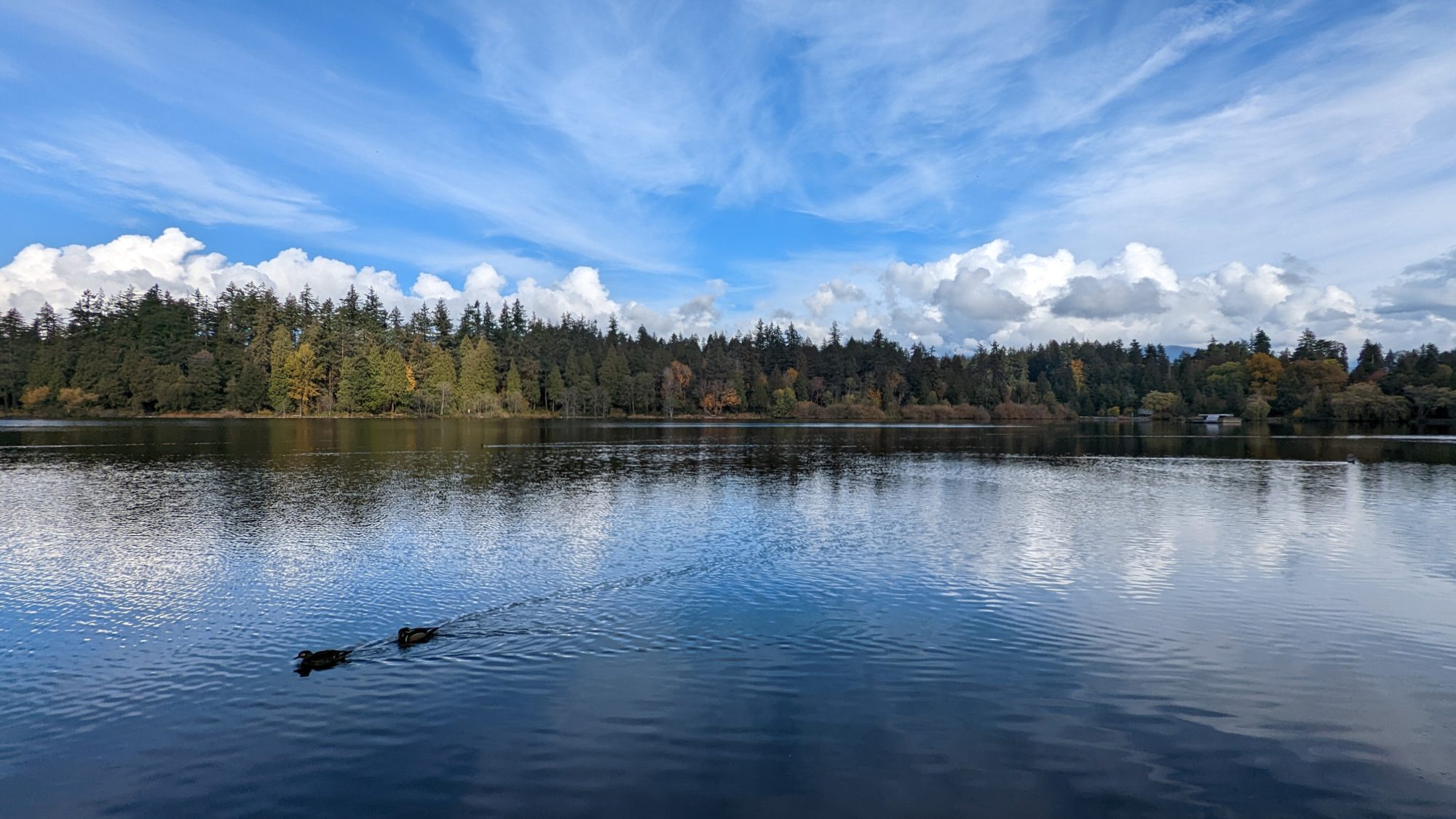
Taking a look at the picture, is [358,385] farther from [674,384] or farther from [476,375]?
[674,384]

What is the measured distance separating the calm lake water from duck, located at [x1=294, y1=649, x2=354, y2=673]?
0.99 ft

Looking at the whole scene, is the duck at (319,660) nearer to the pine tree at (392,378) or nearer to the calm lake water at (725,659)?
the calm lake water at (725,659)

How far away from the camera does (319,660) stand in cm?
1206

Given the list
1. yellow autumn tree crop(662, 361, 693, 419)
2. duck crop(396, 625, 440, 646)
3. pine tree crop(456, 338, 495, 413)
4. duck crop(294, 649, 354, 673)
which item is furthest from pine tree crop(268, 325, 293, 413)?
duck crop(294, 649, 354, 673)

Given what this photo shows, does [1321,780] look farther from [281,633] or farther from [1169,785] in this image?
[281,633]

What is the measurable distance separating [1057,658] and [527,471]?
34.7m

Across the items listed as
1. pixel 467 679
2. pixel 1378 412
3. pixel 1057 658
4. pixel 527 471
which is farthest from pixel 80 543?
pixel 1378 412

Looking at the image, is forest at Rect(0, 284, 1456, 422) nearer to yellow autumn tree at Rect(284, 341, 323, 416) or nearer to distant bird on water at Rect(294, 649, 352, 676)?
yellow autumn tree at Rect(284, 341, 323, 416)

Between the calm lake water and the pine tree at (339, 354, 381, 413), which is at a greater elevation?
the pine tree at (339, 354, 381, 413)

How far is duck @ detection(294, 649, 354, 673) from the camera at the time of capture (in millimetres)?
11953

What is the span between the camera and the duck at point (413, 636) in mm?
13094

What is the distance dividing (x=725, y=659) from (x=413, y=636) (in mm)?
5692

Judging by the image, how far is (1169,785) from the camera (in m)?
8.45

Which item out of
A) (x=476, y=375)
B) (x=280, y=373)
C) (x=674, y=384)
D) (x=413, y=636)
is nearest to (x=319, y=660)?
(x=413, y=636)
